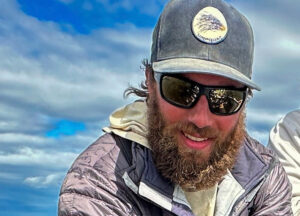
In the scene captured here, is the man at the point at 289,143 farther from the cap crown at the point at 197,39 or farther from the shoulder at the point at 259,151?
the cap crown at the point at 197,39

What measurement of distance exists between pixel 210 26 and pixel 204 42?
10 cm

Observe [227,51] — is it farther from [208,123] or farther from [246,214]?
[246,214]

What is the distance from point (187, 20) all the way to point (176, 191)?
1.02m

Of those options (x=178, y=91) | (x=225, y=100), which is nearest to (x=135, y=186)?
(x=178, y=91)

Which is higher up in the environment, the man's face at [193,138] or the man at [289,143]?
the man at [289,143]

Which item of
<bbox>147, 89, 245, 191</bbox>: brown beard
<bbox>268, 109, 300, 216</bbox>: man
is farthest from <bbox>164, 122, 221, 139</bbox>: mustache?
<bbox>268, 109, 300, 216</bbox>: man

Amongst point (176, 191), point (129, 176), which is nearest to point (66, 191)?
point (129, 176)

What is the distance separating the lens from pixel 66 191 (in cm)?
377

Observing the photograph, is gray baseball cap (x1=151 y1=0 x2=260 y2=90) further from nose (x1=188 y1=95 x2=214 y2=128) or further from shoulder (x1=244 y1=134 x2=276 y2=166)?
shoulder (x1=244 y1=134 x2=276 y2=166)

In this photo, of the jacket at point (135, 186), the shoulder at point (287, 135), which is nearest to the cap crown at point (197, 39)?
the jacket at point (135, 186)

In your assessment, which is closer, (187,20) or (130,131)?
(187,20)

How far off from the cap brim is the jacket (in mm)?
502

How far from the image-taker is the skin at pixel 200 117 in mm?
3732

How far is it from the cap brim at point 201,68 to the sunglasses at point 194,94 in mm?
69
